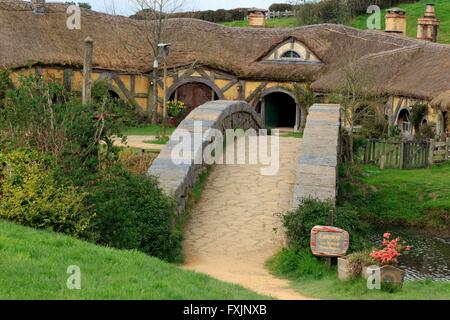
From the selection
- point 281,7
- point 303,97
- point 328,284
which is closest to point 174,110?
point 303,97

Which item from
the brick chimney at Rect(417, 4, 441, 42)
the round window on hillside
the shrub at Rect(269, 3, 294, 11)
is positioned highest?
the shrub at Rect(269, 3, 294, 11)

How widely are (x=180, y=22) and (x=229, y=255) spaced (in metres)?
25.8

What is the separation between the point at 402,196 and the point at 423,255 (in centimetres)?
520

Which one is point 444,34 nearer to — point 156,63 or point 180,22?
point 180,22

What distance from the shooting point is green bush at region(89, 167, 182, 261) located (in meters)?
12.4

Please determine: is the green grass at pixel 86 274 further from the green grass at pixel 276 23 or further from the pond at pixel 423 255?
the green grass at pixel 276 23

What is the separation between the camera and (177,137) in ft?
55.9

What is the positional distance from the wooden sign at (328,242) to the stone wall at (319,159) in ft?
4.79

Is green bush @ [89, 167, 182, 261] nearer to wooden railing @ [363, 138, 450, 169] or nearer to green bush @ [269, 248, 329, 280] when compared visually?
green bush @ [269, 248, 329, 280]

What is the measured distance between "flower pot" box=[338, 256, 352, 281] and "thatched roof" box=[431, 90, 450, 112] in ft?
54.0

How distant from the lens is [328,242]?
40.9ft

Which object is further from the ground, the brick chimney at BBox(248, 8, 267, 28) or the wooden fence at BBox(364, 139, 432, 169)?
the brick chimney at BBox(248, 8, 267, 28)

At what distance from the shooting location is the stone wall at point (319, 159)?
1441 centimetres

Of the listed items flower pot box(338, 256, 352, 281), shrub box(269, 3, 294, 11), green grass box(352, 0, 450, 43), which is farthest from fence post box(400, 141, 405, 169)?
shrub box(269, 3, 294, 11)
